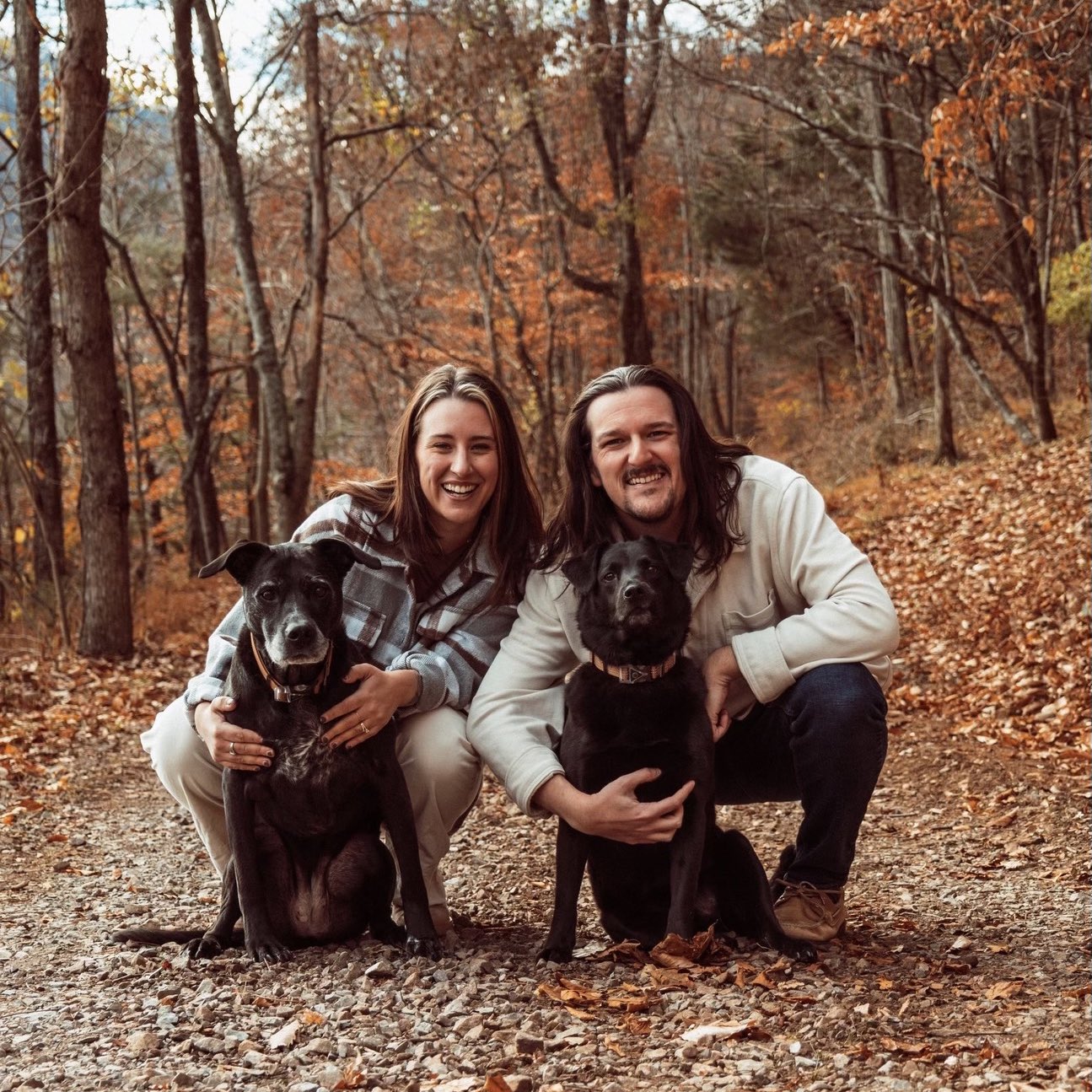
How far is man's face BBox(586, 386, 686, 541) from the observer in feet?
12.0

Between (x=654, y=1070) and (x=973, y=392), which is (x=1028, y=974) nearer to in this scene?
(x=654, y=1070)

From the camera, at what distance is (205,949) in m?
3.41

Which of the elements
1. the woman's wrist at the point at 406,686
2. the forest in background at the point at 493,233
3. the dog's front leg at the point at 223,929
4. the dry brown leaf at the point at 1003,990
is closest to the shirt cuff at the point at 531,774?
the woman's wrist at the point at 406,686

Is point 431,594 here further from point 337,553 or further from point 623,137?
point 623,137

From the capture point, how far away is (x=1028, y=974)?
120 inches

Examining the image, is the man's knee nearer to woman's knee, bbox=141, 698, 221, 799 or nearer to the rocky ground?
the rocky ground

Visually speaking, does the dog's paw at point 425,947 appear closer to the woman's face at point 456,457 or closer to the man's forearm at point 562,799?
the man's forearm at point 562,799

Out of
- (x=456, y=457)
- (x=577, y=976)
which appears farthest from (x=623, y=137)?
(x=577, y=976)

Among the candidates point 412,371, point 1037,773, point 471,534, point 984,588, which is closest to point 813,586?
point 471,534

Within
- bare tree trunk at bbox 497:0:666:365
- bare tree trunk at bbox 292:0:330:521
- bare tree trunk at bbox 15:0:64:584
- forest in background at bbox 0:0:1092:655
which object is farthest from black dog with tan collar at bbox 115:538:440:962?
bare tree trunk at bbox 497:0:666:365

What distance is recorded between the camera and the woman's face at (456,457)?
3867mm

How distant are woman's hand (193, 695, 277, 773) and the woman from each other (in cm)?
14

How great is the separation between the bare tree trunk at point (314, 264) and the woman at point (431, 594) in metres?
8.55

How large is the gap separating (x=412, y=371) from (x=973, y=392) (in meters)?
10.3
